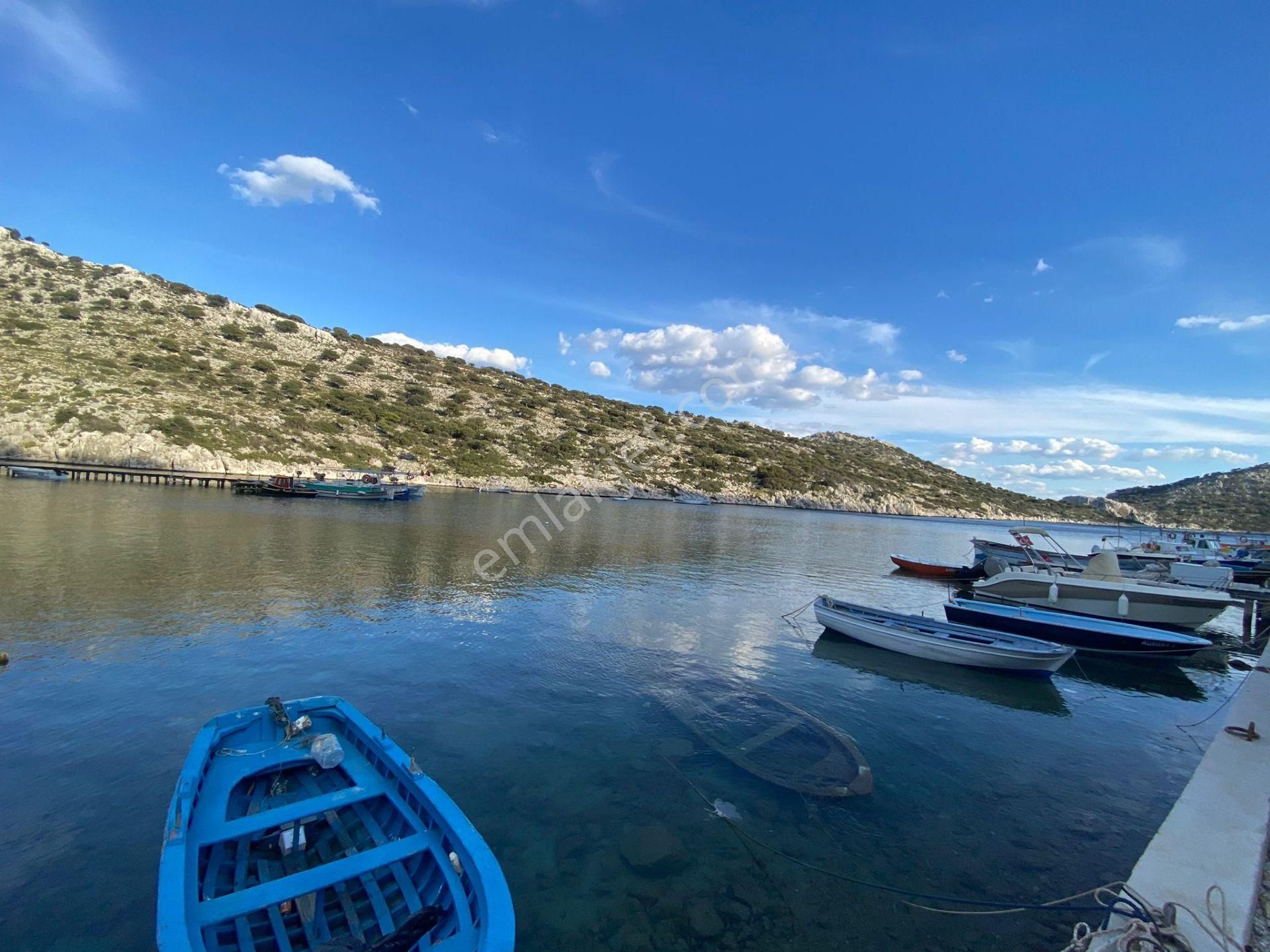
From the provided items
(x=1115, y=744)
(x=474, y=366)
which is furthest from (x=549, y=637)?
(x=474, y=366)

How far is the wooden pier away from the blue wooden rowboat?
6602cm

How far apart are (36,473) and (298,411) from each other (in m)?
36.4

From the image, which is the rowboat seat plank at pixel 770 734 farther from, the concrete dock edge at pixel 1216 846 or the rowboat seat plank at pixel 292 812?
the rowboat seat plank at pixel 292 812

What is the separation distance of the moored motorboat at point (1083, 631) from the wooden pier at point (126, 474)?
69.1 metres

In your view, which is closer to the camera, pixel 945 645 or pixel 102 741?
pixel 102 741

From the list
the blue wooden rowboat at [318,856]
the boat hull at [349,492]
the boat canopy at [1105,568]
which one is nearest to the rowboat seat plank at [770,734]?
the blue wooden rowboat at [318,856]

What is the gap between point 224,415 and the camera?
75.2m

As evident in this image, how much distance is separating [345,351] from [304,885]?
448ft


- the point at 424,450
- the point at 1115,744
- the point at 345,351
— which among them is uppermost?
the point at 345,351

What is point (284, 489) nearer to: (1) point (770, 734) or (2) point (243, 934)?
(1) point (770, 734)

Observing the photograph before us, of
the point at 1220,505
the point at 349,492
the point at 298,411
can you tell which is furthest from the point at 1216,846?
the point at 1220,505

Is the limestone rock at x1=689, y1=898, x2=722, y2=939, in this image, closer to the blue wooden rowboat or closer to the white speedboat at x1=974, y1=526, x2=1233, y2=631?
the blue wooden rowboat

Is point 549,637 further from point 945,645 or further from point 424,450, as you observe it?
point 424,450

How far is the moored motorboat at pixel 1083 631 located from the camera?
61.2ft
